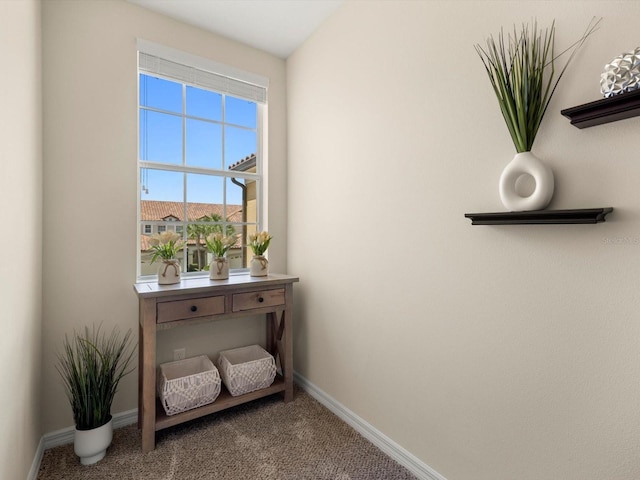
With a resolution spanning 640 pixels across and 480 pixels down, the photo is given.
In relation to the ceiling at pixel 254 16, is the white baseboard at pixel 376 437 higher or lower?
lower

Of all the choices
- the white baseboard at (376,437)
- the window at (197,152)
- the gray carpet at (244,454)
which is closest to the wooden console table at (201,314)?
the gray carpet at (244,454)

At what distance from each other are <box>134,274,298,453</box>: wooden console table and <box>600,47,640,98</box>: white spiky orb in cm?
192

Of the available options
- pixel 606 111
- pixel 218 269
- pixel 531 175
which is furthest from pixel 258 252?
pixel 606 111

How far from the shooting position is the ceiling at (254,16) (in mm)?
2117

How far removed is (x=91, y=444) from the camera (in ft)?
5.46

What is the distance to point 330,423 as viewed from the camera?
2.05 m

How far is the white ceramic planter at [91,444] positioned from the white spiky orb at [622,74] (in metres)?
2.62

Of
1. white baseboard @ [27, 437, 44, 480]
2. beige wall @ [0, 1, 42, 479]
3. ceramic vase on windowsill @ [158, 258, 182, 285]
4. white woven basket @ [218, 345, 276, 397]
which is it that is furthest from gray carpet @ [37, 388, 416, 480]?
ceramic vase on windowsill @ [158, 258, 182, 285]

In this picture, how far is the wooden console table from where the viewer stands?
5.90 feet

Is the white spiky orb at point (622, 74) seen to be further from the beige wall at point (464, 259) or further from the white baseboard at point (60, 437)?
the white baseboard at point (60, 437)

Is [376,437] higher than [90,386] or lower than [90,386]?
lower

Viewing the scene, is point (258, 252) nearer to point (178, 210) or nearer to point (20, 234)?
point (178, 210)

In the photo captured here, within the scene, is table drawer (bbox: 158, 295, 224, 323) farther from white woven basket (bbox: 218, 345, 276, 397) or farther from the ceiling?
the ceiling

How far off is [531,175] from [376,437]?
1.62 m
